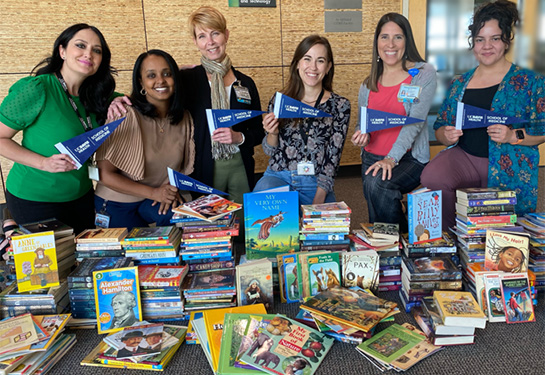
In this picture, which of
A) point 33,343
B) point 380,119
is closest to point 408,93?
point 380,119

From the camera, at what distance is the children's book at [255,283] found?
78.7 inches

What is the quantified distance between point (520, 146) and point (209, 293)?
2.09 metres

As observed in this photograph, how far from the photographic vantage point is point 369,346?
68.2 inches

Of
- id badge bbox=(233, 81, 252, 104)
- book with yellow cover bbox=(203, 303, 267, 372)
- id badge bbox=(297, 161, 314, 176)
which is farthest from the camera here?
id badge bbox=(233, 81, 252, 104)

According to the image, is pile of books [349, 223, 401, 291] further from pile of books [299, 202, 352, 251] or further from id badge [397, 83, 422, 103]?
id badge [397, 83, 422, 103]

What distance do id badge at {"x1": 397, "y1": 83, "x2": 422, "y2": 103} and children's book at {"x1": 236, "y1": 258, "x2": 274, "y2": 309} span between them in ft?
4.58

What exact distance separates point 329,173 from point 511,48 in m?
1.38

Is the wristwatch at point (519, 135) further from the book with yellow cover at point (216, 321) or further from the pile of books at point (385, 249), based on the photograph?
the book with yellow cover at point (216, 321)

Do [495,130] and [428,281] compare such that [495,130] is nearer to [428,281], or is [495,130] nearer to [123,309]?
[428,281]

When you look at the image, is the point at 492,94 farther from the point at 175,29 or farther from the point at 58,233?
the point at 175,29

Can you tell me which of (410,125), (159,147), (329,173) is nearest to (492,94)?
(410,125)

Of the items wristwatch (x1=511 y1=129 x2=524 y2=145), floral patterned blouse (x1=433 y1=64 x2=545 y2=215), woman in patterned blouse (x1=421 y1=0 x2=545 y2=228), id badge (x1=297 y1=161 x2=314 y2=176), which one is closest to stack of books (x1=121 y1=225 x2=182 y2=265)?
id badge (x1=297 y1=161 x2=314 y2=176)

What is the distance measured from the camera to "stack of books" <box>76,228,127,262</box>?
81.3 inches

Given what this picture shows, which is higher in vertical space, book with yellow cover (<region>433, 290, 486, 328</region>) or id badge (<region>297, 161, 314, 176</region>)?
id badge (<region>297, 161, 314, 176</region>)
